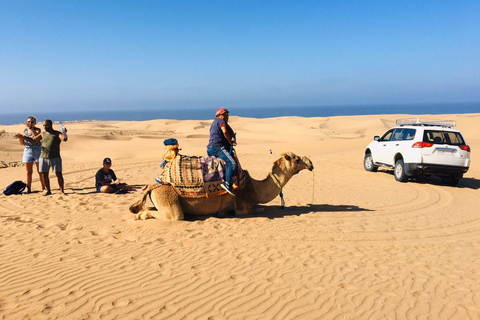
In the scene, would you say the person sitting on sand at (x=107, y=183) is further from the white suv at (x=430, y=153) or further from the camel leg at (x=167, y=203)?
the white suv at (x=430, y=153)

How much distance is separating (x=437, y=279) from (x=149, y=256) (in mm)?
4209

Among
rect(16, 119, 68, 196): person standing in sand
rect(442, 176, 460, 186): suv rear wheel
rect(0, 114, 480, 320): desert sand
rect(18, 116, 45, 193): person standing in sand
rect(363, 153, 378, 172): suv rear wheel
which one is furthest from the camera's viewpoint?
rect(363, 153, 378, 172): suv rear wheel

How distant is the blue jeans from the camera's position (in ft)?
24.5

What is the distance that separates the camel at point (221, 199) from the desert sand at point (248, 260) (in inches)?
9.0

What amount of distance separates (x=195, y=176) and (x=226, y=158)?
727 mm

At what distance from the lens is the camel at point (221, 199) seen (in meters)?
7.45

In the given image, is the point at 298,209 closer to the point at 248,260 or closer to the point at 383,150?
the point at 248,260

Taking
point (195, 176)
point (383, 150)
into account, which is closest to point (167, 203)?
point (195, 176)

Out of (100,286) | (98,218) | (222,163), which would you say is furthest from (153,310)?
(98,218)

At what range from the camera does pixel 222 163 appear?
24.9 ft

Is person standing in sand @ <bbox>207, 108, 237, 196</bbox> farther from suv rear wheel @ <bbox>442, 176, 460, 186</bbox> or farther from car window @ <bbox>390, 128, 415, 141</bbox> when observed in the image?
suv rear wheel @ <bbox>442, 176, 460, 186</bbox>

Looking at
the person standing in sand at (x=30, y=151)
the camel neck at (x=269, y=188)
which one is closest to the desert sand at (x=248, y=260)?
the camel neck at (x=269, y=188)

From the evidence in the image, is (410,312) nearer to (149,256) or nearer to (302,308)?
(302,308)

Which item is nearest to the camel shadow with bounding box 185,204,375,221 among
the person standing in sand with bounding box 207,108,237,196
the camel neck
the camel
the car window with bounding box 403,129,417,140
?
the camel
